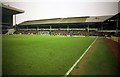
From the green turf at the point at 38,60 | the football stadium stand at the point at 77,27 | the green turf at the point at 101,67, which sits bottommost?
the green turf at the point at 101,67

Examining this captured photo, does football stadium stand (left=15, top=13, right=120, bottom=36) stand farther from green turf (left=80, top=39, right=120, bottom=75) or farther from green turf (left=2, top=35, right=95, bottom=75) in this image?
green turf (left=80, top=39, right=120, bottom=75)

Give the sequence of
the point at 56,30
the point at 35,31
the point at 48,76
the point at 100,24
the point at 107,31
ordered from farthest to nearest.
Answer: the point at 35,31 < the point at 56,30 < the point at 100,24 < the point at 107,31 < the point at 48,76

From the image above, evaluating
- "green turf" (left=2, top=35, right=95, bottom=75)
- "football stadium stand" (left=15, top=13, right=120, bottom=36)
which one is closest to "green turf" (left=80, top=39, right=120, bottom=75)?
"green turf" (left=2, top=35, right=95, bottom=75)

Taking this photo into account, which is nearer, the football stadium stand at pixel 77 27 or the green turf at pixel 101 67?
the green turf at pixel 101 67

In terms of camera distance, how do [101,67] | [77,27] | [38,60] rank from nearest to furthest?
1. [101,67]
2. [38,60]
3. [77,27]

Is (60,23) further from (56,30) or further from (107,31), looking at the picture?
(107,31)

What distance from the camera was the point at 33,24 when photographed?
281 feet

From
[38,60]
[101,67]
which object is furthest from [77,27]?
[101,67]

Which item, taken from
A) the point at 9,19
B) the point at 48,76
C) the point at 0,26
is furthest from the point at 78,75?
the point at 9,19

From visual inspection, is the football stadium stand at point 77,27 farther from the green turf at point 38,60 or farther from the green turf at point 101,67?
the green turf at point 101,67

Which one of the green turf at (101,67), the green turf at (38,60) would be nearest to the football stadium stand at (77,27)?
the green turf at (38,60)

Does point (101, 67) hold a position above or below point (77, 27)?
below

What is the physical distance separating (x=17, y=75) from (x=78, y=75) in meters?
2.18

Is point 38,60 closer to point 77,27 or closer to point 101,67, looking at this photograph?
point 101,67
